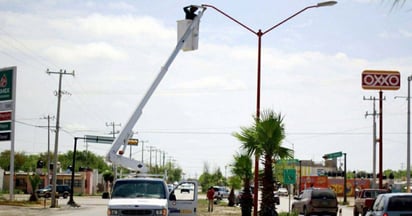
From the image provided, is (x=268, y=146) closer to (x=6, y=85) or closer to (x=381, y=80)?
(x=381, y=80)

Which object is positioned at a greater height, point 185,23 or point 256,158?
point 185,23

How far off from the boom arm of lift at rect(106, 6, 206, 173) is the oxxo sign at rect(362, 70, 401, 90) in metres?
29.5

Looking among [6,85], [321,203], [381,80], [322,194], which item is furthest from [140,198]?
[6,85]

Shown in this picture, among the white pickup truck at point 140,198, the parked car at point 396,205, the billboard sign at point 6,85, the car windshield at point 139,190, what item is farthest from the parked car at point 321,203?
the billboard sign at point 6,85

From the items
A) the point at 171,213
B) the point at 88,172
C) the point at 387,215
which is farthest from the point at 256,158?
the point at 88,172

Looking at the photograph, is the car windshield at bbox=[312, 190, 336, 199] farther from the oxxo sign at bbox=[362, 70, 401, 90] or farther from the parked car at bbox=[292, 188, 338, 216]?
the oxxo sign at bbox=[362, 70, 401, 90]

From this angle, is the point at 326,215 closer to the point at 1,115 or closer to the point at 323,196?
the point at 323,196

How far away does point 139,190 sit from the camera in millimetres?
23391

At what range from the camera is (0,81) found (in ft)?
198

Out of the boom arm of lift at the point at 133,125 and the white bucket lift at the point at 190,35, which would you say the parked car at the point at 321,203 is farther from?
the boom arm of lift at the point at 133,125

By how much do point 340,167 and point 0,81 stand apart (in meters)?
96.0

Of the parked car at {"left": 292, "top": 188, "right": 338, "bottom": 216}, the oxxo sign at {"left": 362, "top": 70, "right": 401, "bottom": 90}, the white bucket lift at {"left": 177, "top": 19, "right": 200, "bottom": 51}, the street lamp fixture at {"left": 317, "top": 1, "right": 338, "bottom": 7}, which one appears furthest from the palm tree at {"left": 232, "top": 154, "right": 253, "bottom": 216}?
the oxxo sign at {"left": 362, "top": 70, "right": 401, "bottom": 90}

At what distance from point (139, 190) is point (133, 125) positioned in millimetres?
7402

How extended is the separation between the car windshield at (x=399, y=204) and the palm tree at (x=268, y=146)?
743 cm
